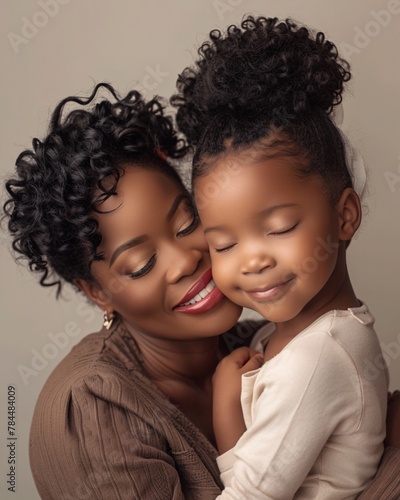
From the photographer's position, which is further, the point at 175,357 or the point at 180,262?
the point at 175,357

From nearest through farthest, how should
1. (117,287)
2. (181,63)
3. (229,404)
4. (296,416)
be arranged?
(296,416), (229,404), (117,287), (181,63)

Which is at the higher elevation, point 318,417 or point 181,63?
point 181,63

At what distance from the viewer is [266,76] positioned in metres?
1.49

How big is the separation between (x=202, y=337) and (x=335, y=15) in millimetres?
1071

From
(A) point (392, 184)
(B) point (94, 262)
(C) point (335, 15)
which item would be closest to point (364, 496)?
(B) point (94, 262)

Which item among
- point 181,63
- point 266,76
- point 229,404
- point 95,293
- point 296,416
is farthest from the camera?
point 181,63

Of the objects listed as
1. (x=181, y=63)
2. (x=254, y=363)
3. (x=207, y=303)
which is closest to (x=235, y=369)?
(x=254, y=363)

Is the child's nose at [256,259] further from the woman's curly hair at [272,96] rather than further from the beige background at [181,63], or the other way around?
the beige background at [181,63]

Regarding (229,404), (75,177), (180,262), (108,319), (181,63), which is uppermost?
(181,63)

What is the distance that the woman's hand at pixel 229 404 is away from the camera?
162cm

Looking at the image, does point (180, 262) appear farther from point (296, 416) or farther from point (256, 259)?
point (296, 416)

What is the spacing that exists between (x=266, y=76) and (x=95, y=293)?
2.14 feet

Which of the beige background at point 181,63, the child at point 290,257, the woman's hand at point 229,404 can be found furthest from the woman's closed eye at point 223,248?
the beige background at point 181,63

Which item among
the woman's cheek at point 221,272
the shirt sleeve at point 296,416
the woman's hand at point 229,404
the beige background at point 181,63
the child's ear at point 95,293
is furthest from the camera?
the beige background at point 181,63
